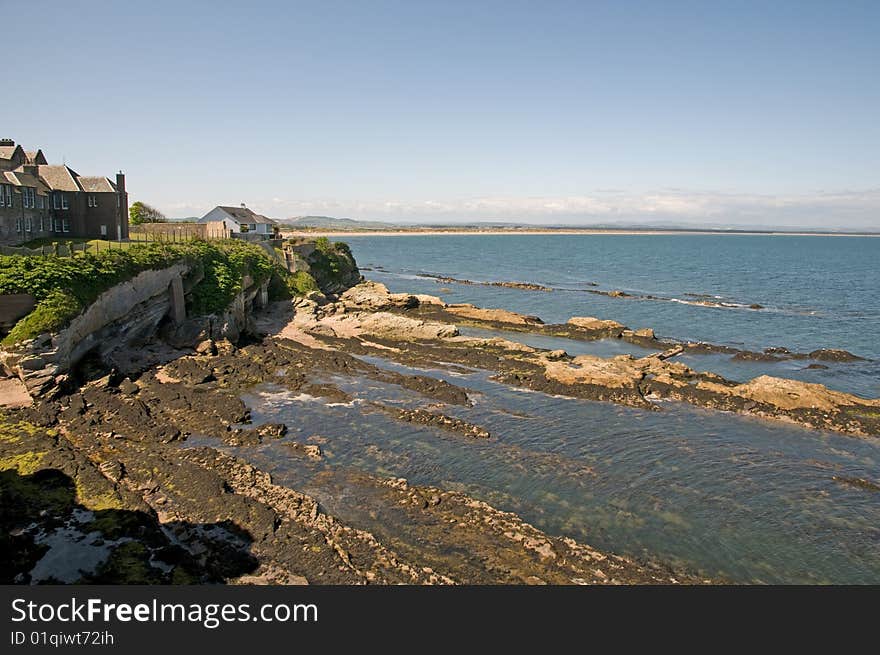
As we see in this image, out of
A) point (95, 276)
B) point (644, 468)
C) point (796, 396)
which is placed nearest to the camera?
point (644, 468)

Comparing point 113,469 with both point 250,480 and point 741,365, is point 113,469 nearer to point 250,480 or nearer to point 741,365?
point 250,480

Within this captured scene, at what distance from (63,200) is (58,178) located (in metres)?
2.13

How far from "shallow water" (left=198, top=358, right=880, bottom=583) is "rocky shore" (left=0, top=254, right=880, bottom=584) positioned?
882mm

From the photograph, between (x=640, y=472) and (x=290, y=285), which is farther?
(x=290, y=285)

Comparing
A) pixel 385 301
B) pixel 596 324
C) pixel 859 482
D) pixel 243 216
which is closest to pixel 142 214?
pixel 243 216

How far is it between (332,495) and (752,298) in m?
68.9

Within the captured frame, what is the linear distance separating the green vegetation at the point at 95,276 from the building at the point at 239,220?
20.0m

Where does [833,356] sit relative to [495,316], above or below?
below

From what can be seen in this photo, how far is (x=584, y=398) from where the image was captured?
30.0 m

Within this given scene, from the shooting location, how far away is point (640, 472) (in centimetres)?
2172

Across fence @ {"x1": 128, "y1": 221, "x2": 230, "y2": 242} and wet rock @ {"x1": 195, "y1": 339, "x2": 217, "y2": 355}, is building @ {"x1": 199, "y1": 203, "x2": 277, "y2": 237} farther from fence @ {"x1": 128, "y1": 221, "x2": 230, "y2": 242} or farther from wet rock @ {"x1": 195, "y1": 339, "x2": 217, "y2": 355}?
wet rock @ {"x1": 195, "y1": 339, "x2": 217, "y2": 355}

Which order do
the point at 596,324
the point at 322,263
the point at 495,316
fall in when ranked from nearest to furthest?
1. the point at 596,324
2. the point at 495,316
3. the point at 322,263

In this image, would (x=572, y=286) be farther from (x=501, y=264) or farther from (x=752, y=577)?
(x=752, y=577)
